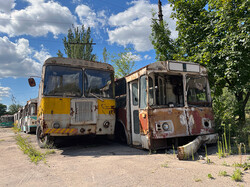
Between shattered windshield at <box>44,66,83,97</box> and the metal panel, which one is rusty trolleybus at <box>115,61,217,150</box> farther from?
shattered windshield at <box>44,66,83,97</box>

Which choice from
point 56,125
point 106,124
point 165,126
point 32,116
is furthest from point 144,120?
point 32,116

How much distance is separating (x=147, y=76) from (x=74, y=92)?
8.05ft

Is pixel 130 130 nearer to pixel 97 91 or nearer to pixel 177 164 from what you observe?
pixel 97 91

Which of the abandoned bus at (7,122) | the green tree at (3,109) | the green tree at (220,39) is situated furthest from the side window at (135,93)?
the green tree at (3,109)

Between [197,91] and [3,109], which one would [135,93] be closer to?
[197,91]

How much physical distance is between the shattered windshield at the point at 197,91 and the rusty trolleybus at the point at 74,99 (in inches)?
102

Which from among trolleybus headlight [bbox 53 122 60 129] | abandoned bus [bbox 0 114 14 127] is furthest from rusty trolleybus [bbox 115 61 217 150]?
abandoned bus [bbox 0 114 14 127]

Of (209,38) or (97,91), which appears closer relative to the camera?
(97,91)

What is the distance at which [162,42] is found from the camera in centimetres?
1026

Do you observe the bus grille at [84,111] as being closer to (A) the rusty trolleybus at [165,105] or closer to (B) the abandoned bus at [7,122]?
(A) the rusty trolleybus at [165,105]

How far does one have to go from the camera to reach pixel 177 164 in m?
4.20

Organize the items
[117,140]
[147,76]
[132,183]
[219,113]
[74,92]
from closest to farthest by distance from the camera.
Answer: [132,183]
[147,76]
[74,92]
[219,113]
[117,140]

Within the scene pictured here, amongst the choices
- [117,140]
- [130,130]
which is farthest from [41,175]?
[117,140]

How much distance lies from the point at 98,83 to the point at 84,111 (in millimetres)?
1088
